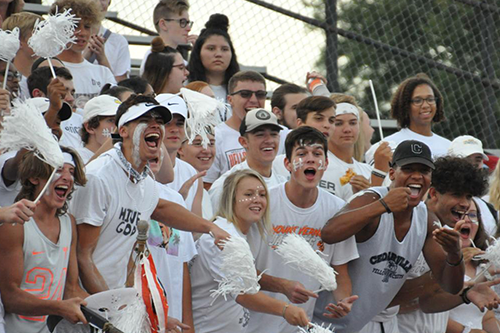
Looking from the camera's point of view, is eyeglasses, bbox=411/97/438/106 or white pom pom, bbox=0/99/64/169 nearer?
white pom pom, bbox=0/99/64/169

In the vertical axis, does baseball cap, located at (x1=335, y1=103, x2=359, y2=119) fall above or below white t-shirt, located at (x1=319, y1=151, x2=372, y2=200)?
above

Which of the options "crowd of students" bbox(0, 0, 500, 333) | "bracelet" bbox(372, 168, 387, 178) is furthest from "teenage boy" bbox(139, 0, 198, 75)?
"bracelet" bbox(372, 168, 387, 178)

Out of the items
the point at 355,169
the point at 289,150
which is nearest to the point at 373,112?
the point at 355,169

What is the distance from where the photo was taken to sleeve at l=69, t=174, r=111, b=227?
4539 mm

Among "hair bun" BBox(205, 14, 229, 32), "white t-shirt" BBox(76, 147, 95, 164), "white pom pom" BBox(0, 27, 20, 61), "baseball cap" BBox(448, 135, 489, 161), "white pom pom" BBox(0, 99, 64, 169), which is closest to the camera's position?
"white pom pom" BBox(0, 99, 64, 169)

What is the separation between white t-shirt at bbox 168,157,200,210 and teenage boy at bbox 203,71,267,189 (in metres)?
0.69

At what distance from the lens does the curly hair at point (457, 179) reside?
575cm

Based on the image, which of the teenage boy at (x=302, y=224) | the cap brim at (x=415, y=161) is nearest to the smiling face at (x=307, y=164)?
the teenage boy at (x=302, y=224)

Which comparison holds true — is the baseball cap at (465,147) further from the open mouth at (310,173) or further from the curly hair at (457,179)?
the open mouth at (310,173)

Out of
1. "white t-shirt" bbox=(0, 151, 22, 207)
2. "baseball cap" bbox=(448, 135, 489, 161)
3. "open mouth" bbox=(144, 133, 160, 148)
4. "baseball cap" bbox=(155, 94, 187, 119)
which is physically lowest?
"white t-shirt" bbox=(0, 151, 22, 207)

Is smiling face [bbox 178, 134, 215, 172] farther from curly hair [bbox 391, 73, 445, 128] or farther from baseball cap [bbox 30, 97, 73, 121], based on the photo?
curly hair [bbox 391, 73, 445, 128]

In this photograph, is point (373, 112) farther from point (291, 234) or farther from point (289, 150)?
point (291, 234)

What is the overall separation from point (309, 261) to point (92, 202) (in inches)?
45.1

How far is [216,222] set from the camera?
516 cm
